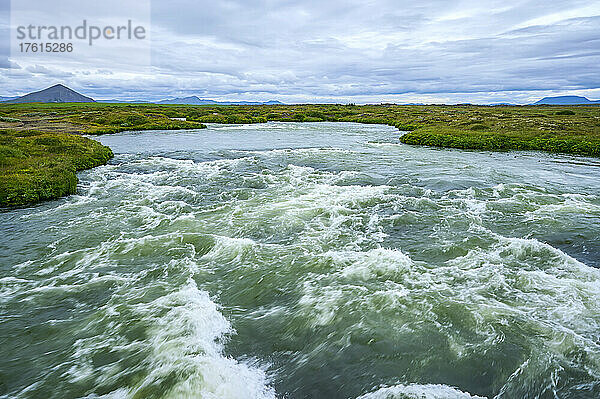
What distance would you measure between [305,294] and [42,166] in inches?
934

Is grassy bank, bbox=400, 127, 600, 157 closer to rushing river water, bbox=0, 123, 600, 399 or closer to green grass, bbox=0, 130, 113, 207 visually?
rushing river water, bbox=0, 123, 600, 399

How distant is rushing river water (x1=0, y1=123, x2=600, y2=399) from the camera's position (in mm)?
8336

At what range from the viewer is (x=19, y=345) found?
31.2 ft

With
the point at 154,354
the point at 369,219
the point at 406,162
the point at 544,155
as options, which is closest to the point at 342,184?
the point at 369,219

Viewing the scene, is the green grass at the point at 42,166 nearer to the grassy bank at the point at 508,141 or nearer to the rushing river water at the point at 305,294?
the rushing river water at the point at 305,294

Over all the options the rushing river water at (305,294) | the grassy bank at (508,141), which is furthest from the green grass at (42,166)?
the grassy bank at (508,141)

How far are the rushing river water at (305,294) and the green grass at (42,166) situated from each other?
129 cm

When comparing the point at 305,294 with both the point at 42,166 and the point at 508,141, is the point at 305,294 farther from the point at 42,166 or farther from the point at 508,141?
the point at 508,141

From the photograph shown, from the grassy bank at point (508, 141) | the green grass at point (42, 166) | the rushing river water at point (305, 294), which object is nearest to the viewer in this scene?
the rushing river water at point (305, 294)

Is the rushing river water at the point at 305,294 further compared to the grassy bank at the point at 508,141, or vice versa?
the grassy bank at the point at 508,141

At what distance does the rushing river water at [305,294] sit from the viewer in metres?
8.34

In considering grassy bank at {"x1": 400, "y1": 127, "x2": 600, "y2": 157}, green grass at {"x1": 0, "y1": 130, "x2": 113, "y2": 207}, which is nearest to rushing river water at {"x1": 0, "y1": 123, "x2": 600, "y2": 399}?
green grass at {"x1": 0, "y1": 130, "x2": 113, "y2": 207}

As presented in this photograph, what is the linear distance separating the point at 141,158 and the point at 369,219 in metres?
28.0

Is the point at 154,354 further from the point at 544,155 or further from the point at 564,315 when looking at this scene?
the point at 544,155
